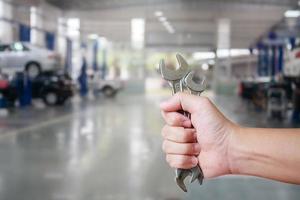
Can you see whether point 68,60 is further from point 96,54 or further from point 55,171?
point 55,171

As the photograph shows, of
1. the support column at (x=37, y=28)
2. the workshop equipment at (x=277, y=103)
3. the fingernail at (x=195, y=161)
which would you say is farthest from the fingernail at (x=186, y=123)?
the support column at (x=37, y=28)

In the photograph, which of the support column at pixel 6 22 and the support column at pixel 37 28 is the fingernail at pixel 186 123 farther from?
the support column at pixel 37 28

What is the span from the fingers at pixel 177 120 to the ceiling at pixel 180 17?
23.0 meters

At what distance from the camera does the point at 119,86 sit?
23859 millimetres

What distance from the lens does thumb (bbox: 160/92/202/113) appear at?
52.4 inches

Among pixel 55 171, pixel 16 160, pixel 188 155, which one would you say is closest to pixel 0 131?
pixel 16 160

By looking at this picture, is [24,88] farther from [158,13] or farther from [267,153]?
[267,153]

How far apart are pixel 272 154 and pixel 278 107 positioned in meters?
11.7

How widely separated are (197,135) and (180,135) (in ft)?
0.17

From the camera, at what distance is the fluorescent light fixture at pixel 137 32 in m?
27.6

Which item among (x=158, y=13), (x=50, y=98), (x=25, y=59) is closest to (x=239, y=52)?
(x=158, y=13)

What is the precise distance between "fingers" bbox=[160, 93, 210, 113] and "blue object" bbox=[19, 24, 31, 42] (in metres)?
16.8

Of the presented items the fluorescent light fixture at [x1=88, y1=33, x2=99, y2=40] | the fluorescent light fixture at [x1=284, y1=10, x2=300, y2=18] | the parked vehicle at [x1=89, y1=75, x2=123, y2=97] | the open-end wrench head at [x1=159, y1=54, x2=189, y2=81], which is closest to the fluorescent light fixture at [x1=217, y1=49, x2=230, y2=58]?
the fluorescent light fixture at [x1=284, y1=10, x2=300, y2=18]

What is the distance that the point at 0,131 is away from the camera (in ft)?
29.0
